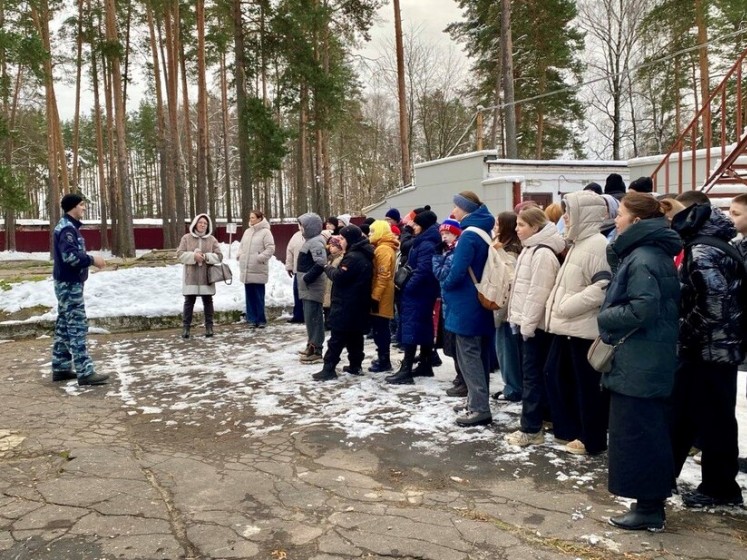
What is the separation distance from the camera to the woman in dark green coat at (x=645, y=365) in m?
3.09

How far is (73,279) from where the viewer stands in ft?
21.1

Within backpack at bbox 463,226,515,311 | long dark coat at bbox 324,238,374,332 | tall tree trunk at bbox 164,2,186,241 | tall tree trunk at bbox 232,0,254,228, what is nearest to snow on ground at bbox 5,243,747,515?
long dark coat at bbox 324,238,374,332

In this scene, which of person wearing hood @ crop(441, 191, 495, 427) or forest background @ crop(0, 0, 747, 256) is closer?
person wearing hood @ crop(441, 191, 495, 427)

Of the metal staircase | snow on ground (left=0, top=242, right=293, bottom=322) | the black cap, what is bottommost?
snow on ground (left=0, top=242, right=293, bottom=322)

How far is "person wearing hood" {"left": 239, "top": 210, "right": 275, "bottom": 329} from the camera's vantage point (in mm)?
9586

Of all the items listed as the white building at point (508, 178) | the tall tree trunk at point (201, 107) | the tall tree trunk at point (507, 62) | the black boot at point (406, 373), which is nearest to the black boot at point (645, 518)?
the black boot at point (406, 373)

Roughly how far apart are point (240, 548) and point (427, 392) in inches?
124

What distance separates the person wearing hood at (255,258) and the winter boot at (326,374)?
3433 millimetres

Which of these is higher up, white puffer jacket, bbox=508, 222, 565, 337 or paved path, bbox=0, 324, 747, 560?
white puffer jacket, bbox=508, 222, 565, 337

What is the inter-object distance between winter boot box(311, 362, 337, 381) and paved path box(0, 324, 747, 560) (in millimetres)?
145

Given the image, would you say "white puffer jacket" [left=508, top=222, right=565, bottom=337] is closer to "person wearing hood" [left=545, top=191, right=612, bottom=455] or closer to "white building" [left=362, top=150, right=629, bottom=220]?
"person wearing hood" [left=545, top=191, right=612, bottom=455]

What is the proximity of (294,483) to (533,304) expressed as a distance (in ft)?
6.92

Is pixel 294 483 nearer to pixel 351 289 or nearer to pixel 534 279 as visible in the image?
pixel 534 279

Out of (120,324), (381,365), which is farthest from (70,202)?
(120,324)
